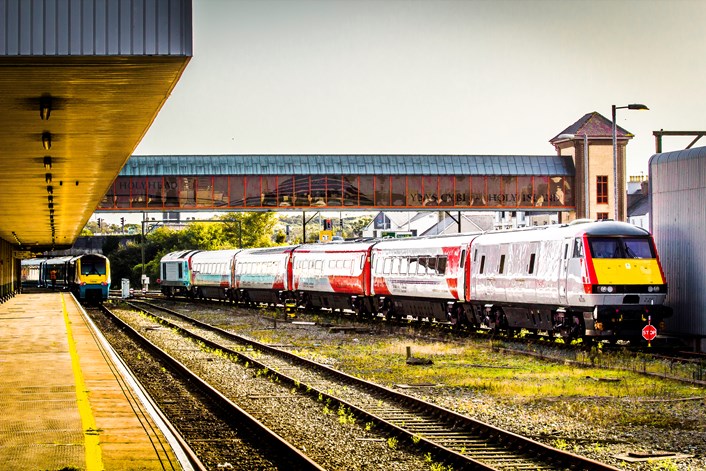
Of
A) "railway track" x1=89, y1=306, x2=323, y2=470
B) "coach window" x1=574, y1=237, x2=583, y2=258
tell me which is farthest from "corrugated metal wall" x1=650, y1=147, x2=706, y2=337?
"railway track" x1=89, y1=306, x2=323, y2=470

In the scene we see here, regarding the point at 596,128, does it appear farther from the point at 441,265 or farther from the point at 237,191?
the point at 441,265

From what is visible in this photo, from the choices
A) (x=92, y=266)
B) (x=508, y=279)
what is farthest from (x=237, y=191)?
(x=508, y=279)

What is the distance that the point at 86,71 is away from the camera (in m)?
11.4

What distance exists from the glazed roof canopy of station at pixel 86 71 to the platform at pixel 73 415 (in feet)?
13.2

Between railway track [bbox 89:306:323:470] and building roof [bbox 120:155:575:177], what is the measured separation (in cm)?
4201

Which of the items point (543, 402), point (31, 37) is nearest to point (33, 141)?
point (31, 37)

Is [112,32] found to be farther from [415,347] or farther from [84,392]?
[415,347]

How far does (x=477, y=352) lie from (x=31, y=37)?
17.2 metres

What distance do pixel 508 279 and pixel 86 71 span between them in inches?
733

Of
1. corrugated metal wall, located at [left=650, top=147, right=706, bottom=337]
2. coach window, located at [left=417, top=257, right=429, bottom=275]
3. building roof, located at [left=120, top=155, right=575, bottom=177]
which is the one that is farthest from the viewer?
building roof, located at [left=120, top=155, right=575, bottom=177]

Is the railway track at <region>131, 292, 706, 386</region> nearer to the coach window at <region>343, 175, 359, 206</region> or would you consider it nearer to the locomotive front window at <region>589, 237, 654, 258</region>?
the locomotive front window at <region>589, 237, 654, 258</region>

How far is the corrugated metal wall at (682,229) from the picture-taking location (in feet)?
77.4

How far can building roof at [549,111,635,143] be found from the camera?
71.9m

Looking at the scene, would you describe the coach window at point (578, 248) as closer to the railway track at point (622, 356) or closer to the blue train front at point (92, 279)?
the railway track at point (622, 356)
